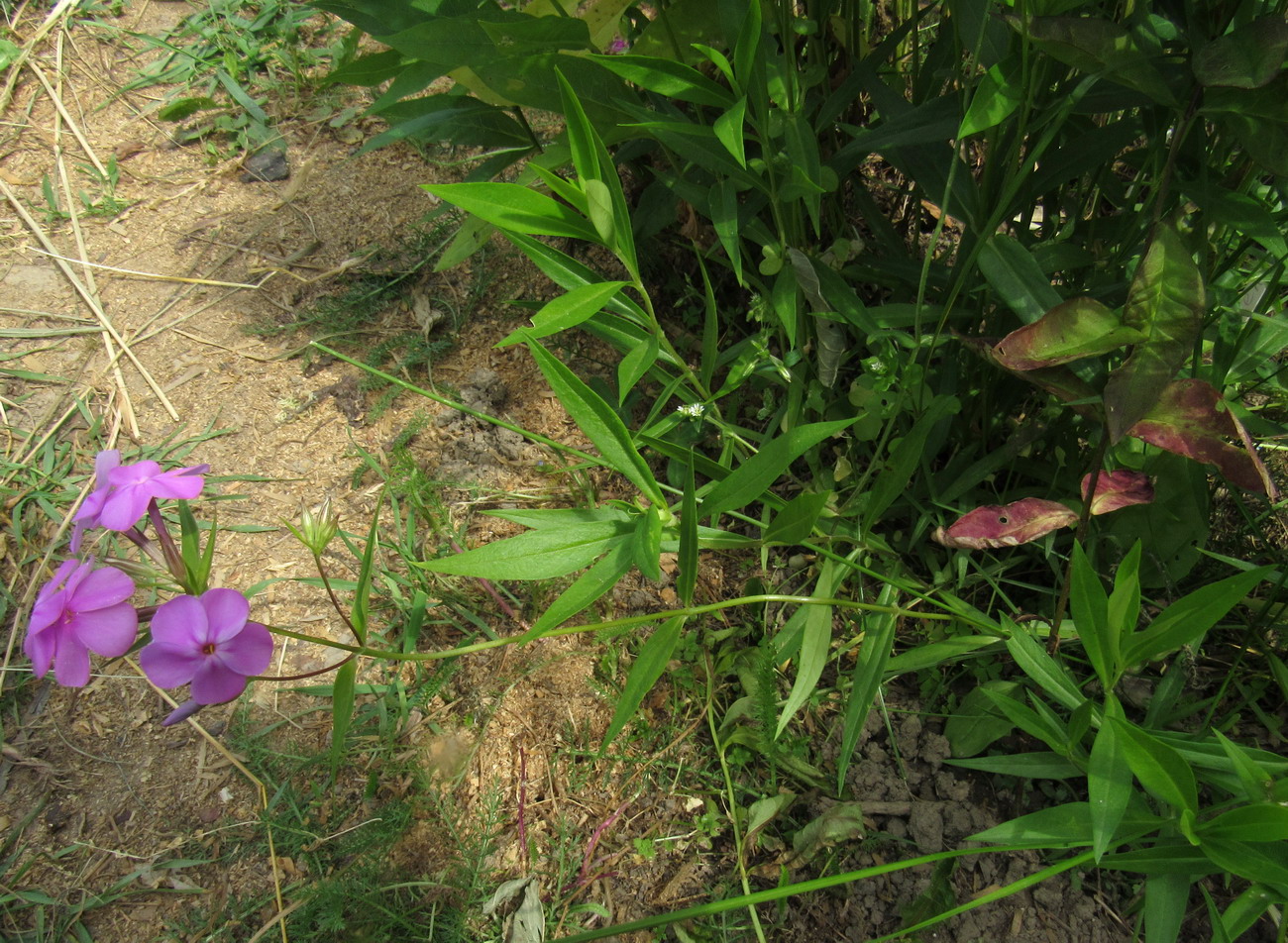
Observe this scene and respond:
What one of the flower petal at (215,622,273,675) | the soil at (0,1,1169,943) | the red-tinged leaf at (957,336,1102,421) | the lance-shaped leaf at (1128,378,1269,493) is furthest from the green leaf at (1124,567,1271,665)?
the flower petal at (215,622,273,675)

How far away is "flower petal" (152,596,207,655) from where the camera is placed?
0.80m

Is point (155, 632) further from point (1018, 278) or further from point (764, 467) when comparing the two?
point (1018, 278)

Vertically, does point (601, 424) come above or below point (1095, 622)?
above

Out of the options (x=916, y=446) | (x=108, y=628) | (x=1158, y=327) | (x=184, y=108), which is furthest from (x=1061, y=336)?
(x=184, y=108)

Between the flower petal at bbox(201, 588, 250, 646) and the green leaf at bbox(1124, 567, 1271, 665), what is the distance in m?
0.89

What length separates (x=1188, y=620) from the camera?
950mm

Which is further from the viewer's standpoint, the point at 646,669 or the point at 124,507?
the point at 646,669

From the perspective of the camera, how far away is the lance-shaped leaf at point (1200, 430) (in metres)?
0.94

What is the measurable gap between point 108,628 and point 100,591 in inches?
1.4

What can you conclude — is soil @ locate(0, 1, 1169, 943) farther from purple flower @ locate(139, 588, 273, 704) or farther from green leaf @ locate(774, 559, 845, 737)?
purple flower @ locate(139, 588, 273, 704)

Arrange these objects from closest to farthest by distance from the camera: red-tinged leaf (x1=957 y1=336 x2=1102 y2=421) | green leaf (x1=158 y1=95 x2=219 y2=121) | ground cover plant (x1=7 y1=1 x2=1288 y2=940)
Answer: ground cover plant (x1=7 y1=1 x2=1288 y2=940)
red-tinged leaf (x1=957 y1=336 x2=1102 y2=421)
green leaf (x1=158 y1=95 x2=219 y2=121)

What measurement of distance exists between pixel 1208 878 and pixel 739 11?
1.25 m

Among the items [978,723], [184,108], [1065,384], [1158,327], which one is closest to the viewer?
[1158,327]

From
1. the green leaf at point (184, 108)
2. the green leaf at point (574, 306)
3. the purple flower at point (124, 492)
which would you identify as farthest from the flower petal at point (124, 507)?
the green leaf at point (184, 108)
